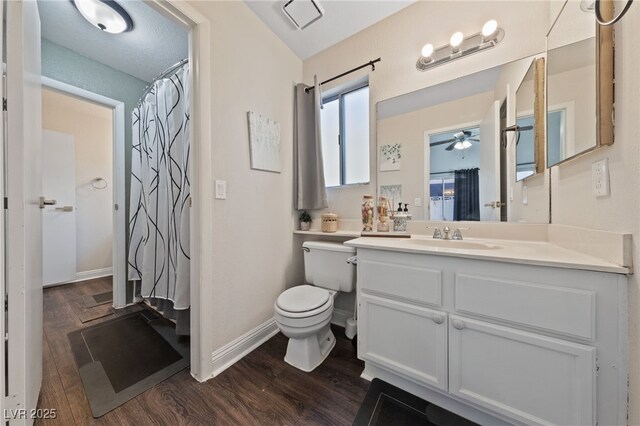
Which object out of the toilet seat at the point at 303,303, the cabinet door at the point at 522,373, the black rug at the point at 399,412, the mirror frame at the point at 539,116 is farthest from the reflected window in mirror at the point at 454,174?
the black rug at the point at 399,412

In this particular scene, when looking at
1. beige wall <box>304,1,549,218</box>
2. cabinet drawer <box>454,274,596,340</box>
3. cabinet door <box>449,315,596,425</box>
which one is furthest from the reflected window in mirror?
cabinet door <box>449,315,596,425</box>

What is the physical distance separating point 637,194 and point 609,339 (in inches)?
19.2

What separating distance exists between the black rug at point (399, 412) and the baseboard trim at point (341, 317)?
0.65 meters

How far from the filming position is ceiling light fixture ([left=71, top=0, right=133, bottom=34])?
4.84 feet

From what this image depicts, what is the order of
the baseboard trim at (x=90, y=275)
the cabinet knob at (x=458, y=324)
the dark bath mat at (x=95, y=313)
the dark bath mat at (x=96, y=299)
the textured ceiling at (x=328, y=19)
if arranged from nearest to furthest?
the cabinet knob at (x=458, y=324) < the textured ceiling at (x=328, y=19) < the dark bath mat at (x=95, y=313) < the dark bath mat at (x=96, y=299) < the baseboard trim at (x=90, y=275)

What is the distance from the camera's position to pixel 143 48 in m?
1.93

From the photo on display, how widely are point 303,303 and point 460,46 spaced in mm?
1906

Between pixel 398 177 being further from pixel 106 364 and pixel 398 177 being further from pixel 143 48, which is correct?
pixel 143 48

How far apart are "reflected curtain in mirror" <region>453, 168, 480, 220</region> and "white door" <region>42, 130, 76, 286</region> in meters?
4.25

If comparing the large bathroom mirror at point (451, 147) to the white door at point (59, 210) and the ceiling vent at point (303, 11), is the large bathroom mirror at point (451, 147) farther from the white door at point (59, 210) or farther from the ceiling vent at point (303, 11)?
the white door at point (59, 210)

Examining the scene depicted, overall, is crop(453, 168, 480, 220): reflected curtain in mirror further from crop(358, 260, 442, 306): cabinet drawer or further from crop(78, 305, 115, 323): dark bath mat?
crop(78, 305, 115, 323): dark bath mat

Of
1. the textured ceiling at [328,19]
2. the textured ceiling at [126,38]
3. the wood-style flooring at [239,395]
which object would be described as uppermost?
the textured ceiling at [328,19]

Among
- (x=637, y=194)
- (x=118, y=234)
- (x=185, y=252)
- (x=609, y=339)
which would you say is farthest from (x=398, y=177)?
(x=118, y=234)

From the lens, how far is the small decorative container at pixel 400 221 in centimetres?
159
